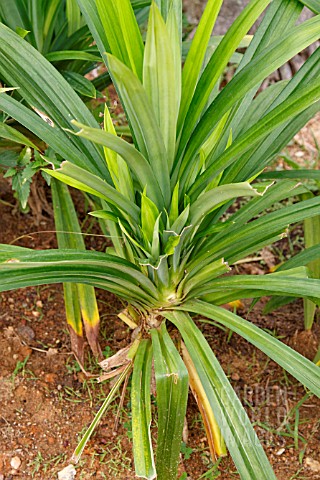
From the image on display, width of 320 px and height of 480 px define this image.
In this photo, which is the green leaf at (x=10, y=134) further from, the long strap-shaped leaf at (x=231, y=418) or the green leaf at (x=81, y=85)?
the long strap-shaped leaf at (x=231, y=418)

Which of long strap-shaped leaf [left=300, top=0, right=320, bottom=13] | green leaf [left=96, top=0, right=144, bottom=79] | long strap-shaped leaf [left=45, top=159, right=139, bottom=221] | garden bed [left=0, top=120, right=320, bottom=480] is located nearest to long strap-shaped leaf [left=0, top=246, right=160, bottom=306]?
long strap-shaped leaf [left=45, top=159, right=139, bottom=221]

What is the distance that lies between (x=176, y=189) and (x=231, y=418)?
1.67 ft

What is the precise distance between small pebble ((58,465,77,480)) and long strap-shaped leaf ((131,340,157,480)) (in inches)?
17.3

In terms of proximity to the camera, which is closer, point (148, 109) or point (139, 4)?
point (148, 109)

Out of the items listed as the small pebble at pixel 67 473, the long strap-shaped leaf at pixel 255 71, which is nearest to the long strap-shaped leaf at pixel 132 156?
the long strap-shaped leaf at pixel 255 71

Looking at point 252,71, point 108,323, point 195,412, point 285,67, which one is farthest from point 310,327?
point 285,67

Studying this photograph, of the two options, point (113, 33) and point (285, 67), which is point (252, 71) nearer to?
point (113, 33)

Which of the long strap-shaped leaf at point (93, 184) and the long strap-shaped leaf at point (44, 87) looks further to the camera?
the long strap-shaped leaf at point (44, 87)

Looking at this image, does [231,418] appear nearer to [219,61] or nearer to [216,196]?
[216,196]

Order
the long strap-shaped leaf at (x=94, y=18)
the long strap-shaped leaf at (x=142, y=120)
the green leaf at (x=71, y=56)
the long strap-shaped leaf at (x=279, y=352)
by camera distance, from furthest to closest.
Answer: the green leaf at (x=71, y=56)
the long strap-shaped leaf at (x=94, y=18)
the long strap-shaped leaf at (x=279, y=352)
the long strap-shaped leaf at (x=142, y=120)

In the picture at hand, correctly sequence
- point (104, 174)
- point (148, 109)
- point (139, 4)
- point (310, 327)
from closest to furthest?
1. point (148, 109)
2. point (104, 174)
3. point (139, 4)
4. point (310, 327)

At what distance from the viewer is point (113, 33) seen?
1.39m

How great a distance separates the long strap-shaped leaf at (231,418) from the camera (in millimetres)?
1322

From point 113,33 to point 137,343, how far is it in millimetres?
765
